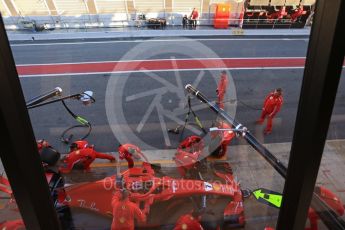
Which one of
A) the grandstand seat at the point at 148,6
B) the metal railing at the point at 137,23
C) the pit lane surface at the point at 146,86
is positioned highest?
the grandstand seat at the point at 148,6

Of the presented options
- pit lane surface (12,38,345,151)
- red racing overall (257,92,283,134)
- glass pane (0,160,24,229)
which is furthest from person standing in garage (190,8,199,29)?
glass pane (0,160,24,229)

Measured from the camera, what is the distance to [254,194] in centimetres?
373

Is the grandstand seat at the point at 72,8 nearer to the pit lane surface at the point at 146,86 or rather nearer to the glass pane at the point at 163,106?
the glass pane at the point at 163,106

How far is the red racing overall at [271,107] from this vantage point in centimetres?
511

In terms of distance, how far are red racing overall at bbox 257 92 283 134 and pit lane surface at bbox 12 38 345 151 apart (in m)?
0.12

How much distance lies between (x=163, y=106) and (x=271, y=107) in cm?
238

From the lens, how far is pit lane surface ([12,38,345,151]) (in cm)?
532

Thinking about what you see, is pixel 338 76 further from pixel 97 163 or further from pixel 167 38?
pixel 167 38

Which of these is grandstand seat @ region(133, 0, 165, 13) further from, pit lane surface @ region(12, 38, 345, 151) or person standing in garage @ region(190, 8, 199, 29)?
pit lane surface @ region(12, 38, 345, 151)

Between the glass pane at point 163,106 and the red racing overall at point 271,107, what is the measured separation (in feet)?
0.06

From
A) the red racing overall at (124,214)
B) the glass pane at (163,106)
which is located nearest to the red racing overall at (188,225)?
the glass pane at (163,106)

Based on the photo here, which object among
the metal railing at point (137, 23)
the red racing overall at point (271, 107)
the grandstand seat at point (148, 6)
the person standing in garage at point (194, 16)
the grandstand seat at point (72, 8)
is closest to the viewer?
the red racing overall at point (271, 107)

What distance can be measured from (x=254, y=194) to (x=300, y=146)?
10.3 ft

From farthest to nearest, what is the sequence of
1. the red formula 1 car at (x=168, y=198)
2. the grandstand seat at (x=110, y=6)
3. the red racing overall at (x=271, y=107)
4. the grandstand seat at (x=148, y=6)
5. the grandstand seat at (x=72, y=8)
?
the grandstand seat at (x=148, y=6) → the grandstand seat at (x=110, y=6) → the grandstand seat at (x=72, y=8) → the red racing overall at (x=271, y=107) → the red formula 1 car at (x=168, y=198)
